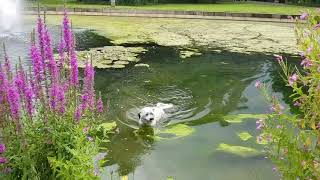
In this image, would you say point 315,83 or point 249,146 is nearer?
point 315,83

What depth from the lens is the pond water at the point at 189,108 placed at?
5.18m

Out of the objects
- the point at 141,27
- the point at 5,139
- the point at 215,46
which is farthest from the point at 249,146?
the point at 141,27

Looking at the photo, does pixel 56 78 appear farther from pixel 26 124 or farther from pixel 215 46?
pixel 215 46

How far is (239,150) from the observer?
5.73 metres

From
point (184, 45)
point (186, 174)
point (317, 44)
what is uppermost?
point (317, 44)

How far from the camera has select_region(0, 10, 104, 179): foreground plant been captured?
126 inches

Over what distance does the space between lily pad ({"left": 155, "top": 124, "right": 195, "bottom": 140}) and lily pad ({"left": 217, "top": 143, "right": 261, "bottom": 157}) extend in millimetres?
641

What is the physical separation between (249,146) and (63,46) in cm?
340

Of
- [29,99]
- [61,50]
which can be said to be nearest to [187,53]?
[61,50]

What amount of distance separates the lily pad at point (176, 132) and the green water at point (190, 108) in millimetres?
106

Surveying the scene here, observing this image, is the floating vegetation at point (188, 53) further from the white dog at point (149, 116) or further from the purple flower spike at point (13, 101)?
the purple flower spike at point (13, 101)

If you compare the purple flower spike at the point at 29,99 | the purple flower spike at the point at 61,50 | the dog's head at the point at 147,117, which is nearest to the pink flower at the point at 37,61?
the purple flower spike at the point at 29,99

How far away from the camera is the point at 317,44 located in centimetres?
287

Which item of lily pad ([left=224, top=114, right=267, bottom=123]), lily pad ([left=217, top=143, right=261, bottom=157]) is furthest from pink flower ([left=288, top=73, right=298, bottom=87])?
lily pad ([left=224, top=114, right=267, bottom=123])
